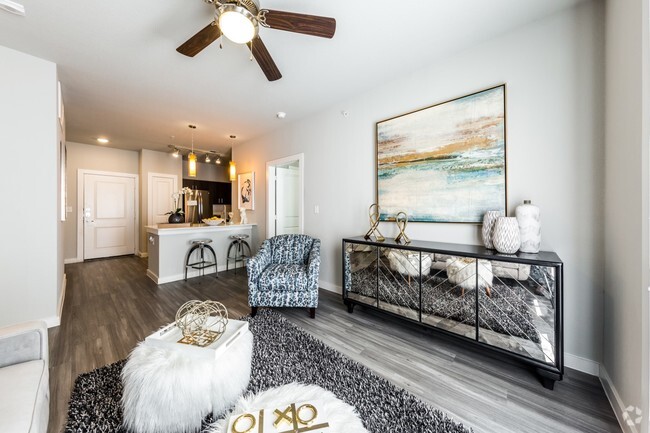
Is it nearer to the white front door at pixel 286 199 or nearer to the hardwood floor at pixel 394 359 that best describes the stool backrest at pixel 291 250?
the hardwood floor at pixel 394 359

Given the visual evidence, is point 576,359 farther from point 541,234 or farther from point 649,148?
point 649,148

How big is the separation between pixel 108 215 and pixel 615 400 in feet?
27.0

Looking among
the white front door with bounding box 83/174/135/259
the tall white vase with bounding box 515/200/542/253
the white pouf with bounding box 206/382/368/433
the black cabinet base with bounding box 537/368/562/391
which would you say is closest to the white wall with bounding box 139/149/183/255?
the white front door with bounding box 83/174/135/259

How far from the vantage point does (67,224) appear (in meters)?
5.20

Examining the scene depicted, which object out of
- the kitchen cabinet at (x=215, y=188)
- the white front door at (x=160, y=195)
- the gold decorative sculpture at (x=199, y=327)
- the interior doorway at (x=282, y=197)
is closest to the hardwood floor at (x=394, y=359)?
the gold decorative sculpture at (x=199, y=327)

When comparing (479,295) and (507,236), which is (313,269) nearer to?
(479,295)

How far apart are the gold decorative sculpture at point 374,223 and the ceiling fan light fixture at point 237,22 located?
1.92m

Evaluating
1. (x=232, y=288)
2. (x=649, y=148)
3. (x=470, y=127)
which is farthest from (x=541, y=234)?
(x=232, y=288)

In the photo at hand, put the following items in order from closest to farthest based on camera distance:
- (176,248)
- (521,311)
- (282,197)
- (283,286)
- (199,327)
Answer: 1. (199,327)
2. (521,311)
3. (283,286)
4. (176,248)
5. (282,197)

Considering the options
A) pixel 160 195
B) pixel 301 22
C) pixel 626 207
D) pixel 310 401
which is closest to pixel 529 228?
pixel 626 207

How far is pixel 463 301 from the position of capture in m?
1.92

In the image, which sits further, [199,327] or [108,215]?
[108,215]

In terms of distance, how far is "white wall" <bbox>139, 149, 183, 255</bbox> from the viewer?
5.86 metres

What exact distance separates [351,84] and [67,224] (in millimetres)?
6619
